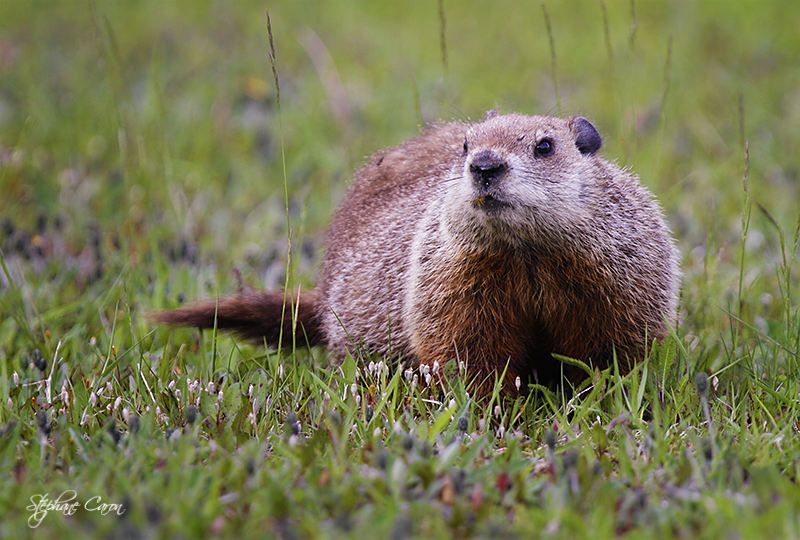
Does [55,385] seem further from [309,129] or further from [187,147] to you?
[309,129]

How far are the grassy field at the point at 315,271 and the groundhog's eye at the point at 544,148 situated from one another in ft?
2.32

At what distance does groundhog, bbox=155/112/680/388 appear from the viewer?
3295 mm

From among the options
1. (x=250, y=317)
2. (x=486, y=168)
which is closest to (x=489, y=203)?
(x=486, y=168)

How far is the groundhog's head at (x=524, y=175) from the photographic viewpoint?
3162 mm

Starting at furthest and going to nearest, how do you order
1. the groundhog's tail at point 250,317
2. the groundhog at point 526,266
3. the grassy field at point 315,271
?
1. the groundhog's tail at point 250,317
2. the groundhog at point 526,266
3. the grassy field at point 315,271

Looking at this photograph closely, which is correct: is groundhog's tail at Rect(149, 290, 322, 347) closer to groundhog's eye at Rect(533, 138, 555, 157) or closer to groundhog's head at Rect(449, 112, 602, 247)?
groundhog's head at Rect(449, 112, 602, 247)

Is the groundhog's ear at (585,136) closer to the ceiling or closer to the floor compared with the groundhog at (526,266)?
closer to the ceiling

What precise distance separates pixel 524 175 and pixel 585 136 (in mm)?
558

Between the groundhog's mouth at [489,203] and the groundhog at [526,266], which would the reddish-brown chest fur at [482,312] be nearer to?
the groundhog at [526,266]

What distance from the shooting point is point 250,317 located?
403 centimetres

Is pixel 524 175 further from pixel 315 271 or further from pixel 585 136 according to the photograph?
pixel 315 271

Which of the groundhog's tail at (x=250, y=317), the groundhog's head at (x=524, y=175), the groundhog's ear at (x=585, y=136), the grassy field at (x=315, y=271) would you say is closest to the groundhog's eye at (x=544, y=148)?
the groundhog's head at (x=524, y=175)

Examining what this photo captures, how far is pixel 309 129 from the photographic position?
6.98 meters

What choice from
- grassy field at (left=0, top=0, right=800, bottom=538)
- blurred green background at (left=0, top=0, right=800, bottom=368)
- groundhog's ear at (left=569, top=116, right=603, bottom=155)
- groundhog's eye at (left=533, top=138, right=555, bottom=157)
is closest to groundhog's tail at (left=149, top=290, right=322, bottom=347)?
grassy field at (left=0, top=0, right=800, bottom=538)
